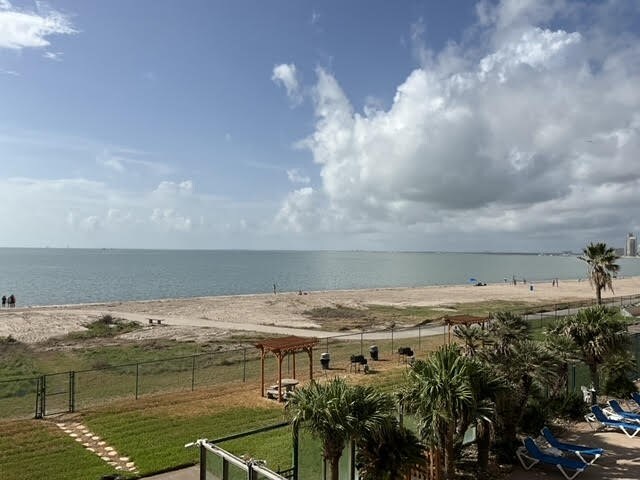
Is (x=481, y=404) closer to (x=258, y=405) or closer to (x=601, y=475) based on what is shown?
(x=601, y=475)

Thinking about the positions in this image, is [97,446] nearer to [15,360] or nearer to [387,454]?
[387,454]

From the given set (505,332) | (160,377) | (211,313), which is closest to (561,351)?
(505,332)

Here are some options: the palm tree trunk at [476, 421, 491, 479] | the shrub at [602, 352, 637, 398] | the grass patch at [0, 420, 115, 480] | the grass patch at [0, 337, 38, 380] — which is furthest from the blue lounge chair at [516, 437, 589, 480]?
the grass patch at [0, 337, 38, 380]

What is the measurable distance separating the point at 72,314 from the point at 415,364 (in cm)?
5375

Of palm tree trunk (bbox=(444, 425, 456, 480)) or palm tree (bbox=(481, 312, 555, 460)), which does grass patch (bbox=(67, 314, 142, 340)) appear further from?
palm tree trunk (bbox=(444, 425, 456, 480))

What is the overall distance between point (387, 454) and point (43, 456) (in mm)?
10115

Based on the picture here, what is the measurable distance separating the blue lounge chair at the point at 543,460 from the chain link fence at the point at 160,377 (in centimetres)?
830

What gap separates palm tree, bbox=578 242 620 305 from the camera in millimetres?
38219

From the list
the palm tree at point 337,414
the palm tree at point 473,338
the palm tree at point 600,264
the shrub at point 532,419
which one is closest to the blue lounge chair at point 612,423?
the shrub at point 532,419

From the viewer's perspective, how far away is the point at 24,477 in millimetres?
12367

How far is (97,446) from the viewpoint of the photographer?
1457 centimetres

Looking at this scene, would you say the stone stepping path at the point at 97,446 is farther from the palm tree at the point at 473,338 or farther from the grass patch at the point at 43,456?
the palm tree at the point at 473,338

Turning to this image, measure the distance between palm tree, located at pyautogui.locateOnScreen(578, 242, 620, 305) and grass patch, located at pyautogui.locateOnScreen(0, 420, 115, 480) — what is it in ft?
119

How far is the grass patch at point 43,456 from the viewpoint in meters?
12.5
